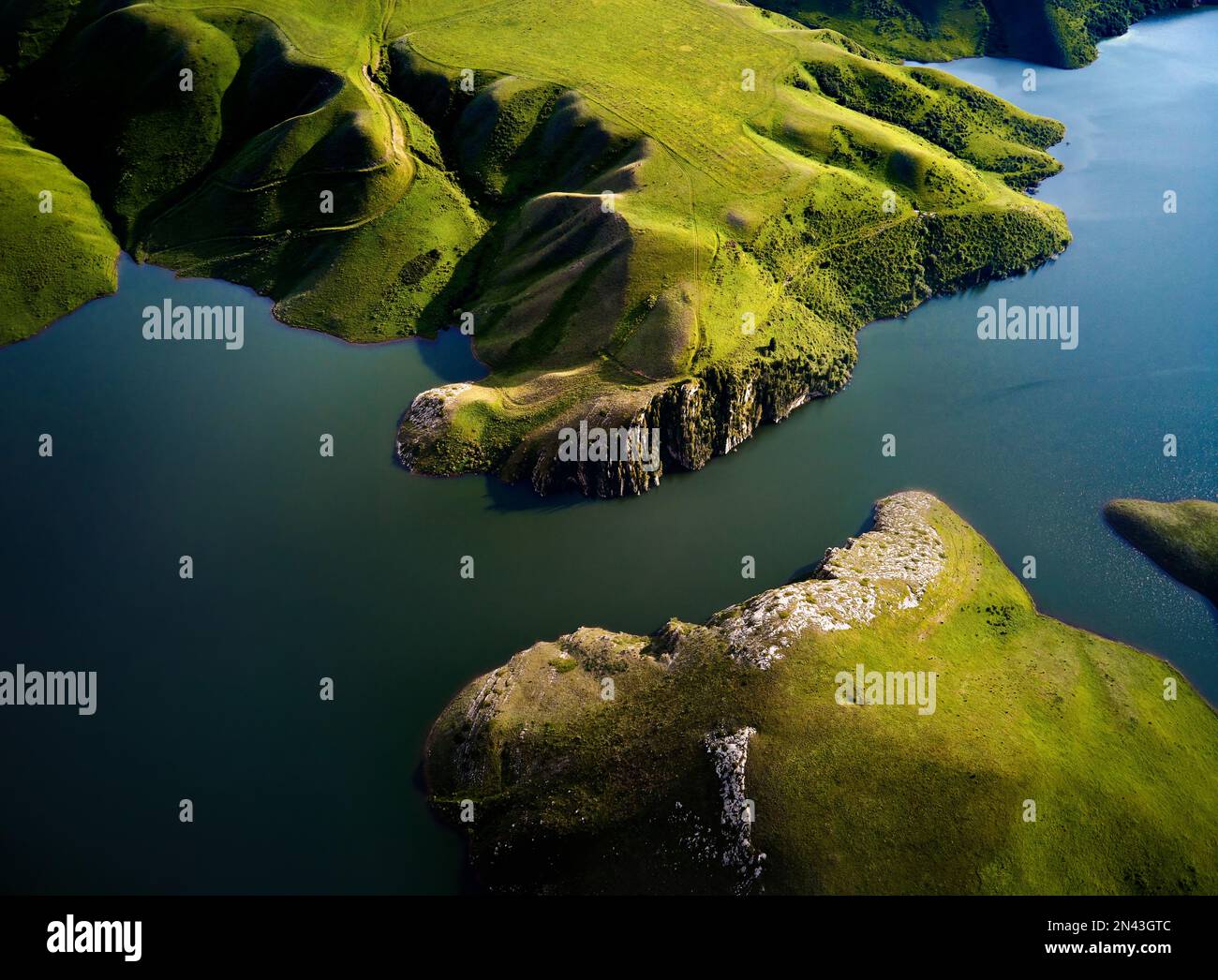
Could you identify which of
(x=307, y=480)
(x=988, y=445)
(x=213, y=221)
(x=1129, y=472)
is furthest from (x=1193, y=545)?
(x=213, y=221)

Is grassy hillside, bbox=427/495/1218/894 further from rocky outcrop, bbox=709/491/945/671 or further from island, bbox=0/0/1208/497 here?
island, bbox=0/0/1208/497

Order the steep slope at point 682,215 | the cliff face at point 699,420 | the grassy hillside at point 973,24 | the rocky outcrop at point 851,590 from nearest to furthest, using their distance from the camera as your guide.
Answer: the rocky outcrop at point 851,590, the cliff face at point 699,420, the steep slope at point 682,215, the grassy hillside at point 973,24


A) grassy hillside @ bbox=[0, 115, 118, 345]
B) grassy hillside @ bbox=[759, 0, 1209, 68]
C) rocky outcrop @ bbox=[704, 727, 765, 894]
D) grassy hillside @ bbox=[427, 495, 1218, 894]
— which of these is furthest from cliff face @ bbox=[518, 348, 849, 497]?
grassy hillside @ bbox=[759, 0, 1209, 68]

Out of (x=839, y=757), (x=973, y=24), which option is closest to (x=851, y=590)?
(x=839, y=757)

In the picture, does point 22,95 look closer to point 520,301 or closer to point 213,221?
point 213,221

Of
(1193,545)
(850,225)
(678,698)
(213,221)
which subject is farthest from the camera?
(213,221)

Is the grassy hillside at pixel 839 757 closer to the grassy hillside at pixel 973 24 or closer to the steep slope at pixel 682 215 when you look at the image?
the steep slope at pixel 682 215

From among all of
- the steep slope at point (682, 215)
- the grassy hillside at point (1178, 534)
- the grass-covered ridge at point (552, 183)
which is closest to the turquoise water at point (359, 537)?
the grassy hillside at point (1178, 534)
